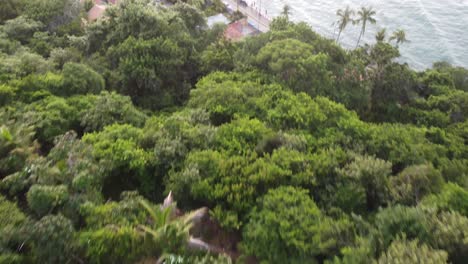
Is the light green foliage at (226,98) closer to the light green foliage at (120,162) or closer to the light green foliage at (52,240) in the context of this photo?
the light green foliage at (120,162)

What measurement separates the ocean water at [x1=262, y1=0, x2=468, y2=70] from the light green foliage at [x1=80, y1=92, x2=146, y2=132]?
35844mm

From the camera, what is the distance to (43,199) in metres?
10.7

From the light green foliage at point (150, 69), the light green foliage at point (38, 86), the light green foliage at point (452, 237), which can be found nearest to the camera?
the light green foliage at point (452, 237)

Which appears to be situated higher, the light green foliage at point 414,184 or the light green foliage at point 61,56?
the light green foliage at point 414,184

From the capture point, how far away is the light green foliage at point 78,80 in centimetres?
1881

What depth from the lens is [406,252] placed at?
9.27 meters

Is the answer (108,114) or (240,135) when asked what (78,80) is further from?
(240,135)

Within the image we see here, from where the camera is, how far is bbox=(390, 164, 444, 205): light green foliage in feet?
41.1

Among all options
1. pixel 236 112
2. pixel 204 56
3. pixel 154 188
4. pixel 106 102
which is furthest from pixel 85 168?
pixel 204 56

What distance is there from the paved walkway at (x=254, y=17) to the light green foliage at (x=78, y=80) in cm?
2705

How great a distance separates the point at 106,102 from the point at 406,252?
13.6 meters

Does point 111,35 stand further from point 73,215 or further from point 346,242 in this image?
point 346,242

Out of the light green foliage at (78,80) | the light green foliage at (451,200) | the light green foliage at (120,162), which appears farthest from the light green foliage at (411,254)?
the light green foliage at (78,80)

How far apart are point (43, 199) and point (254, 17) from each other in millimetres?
39426
